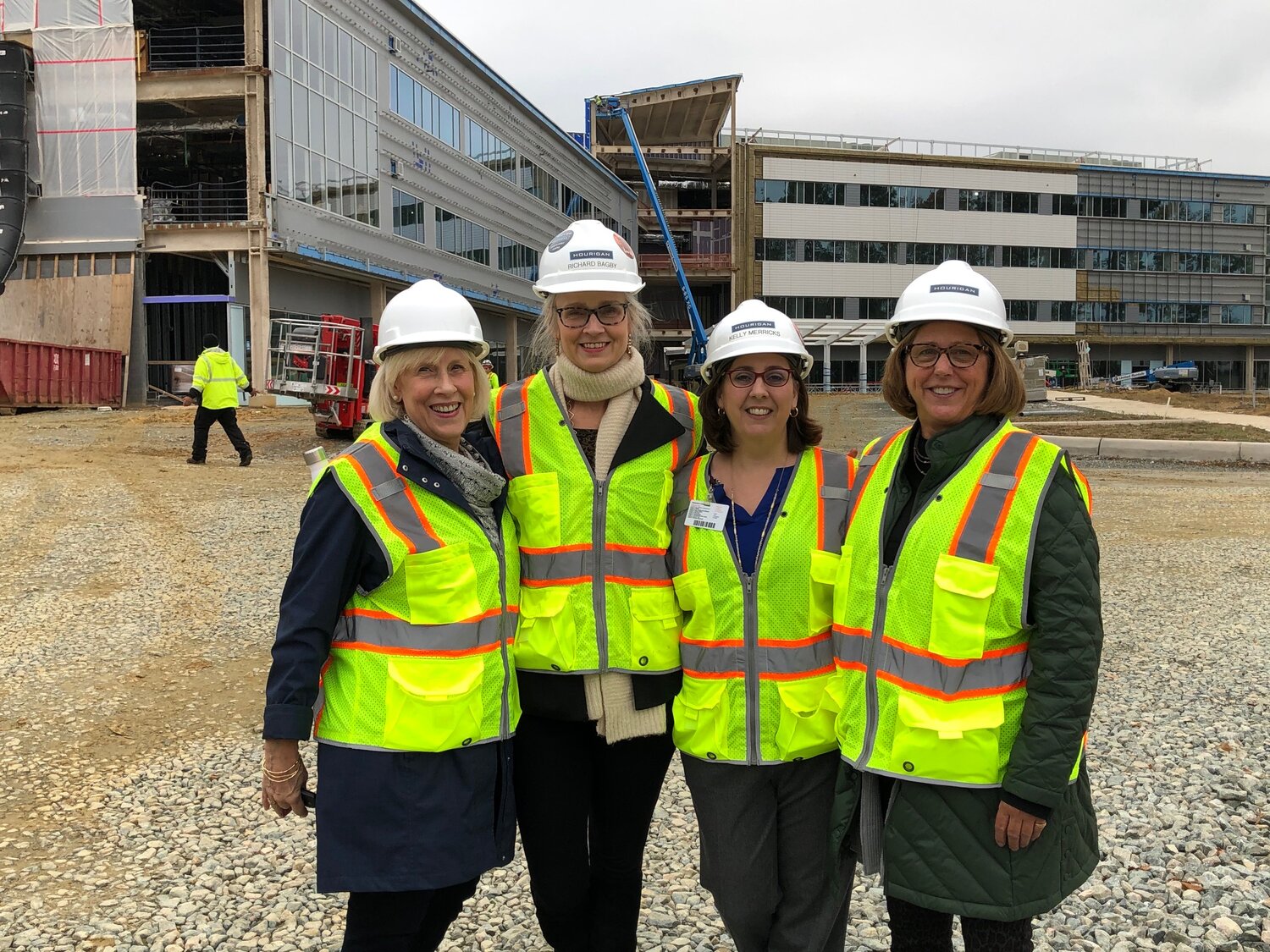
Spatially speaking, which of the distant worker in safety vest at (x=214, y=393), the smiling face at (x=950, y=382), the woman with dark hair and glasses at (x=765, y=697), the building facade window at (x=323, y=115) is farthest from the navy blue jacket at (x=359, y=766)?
the building facade window at (x=323, y=115)

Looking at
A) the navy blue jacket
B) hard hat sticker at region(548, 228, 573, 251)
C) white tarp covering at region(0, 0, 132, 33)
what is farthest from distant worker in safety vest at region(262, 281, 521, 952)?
white tarp covering at region(0, 0, 132, 33)

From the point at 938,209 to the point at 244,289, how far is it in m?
45.0

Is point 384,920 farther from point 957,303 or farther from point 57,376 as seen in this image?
point 57,376

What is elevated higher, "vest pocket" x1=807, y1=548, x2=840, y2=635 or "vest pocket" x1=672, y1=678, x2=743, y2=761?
"vest pocket" x1=807, y1=548, x2=840, y2=635

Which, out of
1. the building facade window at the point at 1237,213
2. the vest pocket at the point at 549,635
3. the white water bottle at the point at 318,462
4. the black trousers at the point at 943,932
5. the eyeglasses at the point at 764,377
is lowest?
the black trousers at the point at 943,932

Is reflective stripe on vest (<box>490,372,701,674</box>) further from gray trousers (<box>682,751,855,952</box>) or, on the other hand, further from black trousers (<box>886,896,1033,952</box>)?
black trousers (<box>886,896,1033,952</box>)

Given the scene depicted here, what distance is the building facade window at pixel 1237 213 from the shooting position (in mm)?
63969

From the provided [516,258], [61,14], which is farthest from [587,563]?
[516,258]

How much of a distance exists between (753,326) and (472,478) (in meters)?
0.92

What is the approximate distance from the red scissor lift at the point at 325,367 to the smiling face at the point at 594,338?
53.5 feet

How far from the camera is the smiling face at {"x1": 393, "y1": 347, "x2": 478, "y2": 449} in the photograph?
96.7 inches

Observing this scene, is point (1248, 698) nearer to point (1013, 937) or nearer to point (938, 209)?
point (1013, 937)

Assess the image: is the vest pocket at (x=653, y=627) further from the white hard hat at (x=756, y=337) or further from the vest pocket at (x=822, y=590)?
the white hard hat at (x=756, y=337)

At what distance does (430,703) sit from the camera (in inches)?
88.8
